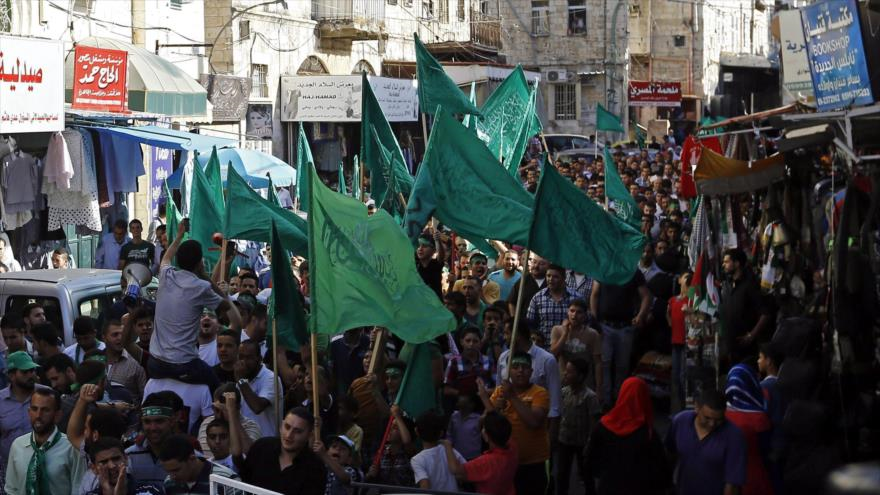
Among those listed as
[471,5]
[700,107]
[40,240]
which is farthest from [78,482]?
[700,107]

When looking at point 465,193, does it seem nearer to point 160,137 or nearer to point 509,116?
point 509,116

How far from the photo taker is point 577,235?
9.09m

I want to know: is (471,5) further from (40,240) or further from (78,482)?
(78,482)

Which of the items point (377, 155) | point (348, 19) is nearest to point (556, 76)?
point (348, 19)

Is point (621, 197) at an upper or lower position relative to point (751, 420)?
upper

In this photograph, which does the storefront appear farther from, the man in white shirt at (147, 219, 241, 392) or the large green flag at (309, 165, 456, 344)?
the large green flag at (309, 165, 456, 344)

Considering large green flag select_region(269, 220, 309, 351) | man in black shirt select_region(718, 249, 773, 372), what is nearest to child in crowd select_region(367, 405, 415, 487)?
large green flag select_region(269, 220, 309, 351)

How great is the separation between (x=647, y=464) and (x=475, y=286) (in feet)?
12.6

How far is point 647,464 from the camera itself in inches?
302

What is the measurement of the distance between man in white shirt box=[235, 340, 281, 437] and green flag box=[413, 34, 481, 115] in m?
6.01

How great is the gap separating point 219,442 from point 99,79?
11782 mm

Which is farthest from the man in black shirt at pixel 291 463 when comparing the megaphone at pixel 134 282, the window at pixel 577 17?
the window at pixel 577 17

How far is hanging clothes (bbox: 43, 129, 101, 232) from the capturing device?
653 inches

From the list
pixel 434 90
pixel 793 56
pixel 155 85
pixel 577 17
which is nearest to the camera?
pixel 793 56
